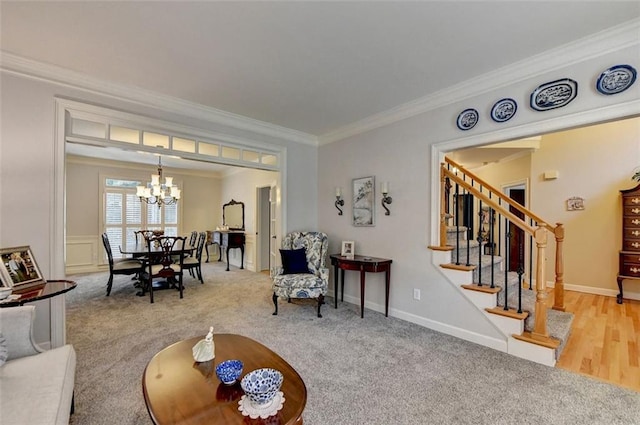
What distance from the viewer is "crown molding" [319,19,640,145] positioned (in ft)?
6.83

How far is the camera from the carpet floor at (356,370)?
179 centimetres

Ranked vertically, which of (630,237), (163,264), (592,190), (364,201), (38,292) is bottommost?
(163,264)

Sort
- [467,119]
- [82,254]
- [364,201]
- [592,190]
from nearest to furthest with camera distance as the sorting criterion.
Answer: [467,119] → [364,201] → [592,190] → [82,254]

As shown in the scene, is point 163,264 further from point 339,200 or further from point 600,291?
point 600,291

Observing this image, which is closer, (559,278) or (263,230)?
(559,278)

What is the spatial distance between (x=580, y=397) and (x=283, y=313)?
2.88 metres

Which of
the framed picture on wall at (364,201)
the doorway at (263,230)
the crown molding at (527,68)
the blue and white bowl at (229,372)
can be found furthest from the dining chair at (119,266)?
the crown molding at (527,68)

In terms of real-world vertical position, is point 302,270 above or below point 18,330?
below

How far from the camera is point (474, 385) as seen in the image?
2.09m

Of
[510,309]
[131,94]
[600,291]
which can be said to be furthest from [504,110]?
[600,291]

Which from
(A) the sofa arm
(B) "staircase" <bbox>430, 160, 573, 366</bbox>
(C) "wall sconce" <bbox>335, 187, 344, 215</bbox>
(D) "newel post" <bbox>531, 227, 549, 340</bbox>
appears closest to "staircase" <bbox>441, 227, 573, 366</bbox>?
(B) "staircase" <bbox>430, 160, 573, 366</bbox>

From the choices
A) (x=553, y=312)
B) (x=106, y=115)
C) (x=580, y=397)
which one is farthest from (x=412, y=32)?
(x=553, y=312)

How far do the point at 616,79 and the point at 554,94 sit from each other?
1.20ft

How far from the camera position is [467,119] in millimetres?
2938
